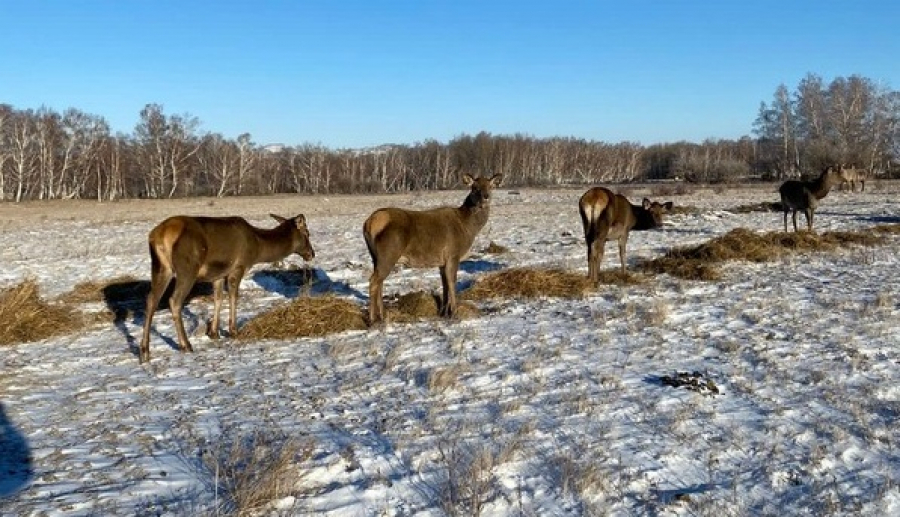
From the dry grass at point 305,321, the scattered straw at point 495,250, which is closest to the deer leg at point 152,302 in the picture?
the dry grass at point 305,321

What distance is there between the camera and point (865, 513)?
461 cm

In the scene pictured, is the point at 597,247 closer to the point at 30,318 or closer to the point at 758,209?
the point at 30,318

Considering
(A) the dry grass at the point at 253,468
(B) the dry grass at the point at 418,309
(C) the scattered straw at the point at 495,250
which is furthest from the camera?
(C) the scattered straw at the point at 495,250

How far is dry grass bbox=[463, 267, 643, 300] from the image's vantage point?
13047 mm

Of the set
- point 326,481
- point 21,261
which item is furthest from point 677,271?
point 21,261

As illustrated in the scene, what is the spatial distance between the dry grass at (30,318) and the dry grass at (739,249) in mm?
11813

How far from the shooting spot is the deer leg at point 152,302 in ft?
29.7

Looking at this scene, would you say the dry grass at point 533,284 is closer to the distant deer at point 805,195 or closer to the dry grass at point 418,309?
the dry grass at point 418,309

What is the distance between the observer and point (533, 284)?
13.3 metres

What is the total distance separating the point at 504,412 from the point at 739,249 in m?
13.0

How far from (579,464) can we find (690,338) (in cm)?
464

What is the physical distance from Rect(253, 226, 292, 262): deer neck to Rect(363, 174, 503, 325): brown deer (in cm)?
168

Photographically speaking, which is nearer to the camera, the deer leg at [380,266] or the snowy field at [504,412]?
the snowy field at [504,412]

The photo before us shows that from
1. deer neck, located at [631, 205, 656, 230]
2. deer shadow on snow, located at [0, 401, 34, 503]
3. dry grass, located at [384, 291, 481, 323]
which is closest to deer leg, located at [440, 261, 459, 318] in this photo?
dry grass, located at [384, 291, 481, 323]
